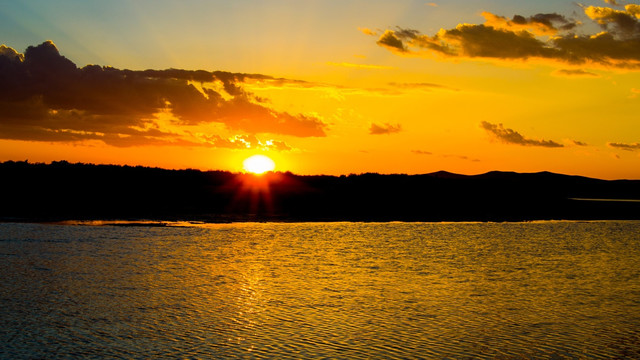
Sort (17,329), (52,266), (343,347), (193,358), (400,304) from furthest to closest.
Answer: (52,266)
(400,304)
(17,329)
(343,347)
(193,358)

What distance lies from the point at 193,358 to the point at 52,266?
1686 centimetres

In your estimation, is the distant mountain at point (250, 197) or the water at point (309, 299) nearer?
the water at point (309, 299)

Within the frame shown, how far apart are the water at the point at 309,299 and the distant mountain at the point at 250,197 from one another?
26.0m

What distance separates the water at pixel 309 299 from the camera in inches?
643

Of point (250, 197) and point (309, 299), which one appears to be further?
point (250, 197)

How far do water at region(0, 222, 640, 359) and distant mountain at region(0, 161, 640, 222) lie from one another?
85.2 ft

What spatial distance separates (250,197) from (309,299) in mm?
65358

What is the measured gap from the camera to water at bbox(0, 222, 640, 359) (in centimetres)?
1633

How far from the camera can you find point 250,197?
8681cm

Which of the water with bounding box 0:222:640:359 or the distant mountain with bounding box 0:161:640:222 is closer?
the water with bounding box 0:222:640:359

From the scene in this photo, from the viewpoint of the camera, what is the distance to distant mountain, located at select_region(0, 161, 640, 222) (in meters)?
68.1

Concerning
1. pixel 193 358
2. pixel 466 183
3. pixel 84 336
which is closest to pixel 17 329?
pixel 84 336

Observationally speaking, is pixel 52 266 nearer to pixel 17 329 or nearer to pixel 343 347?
pixel 17 329

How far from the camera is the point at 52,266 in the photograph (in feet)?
95.0
